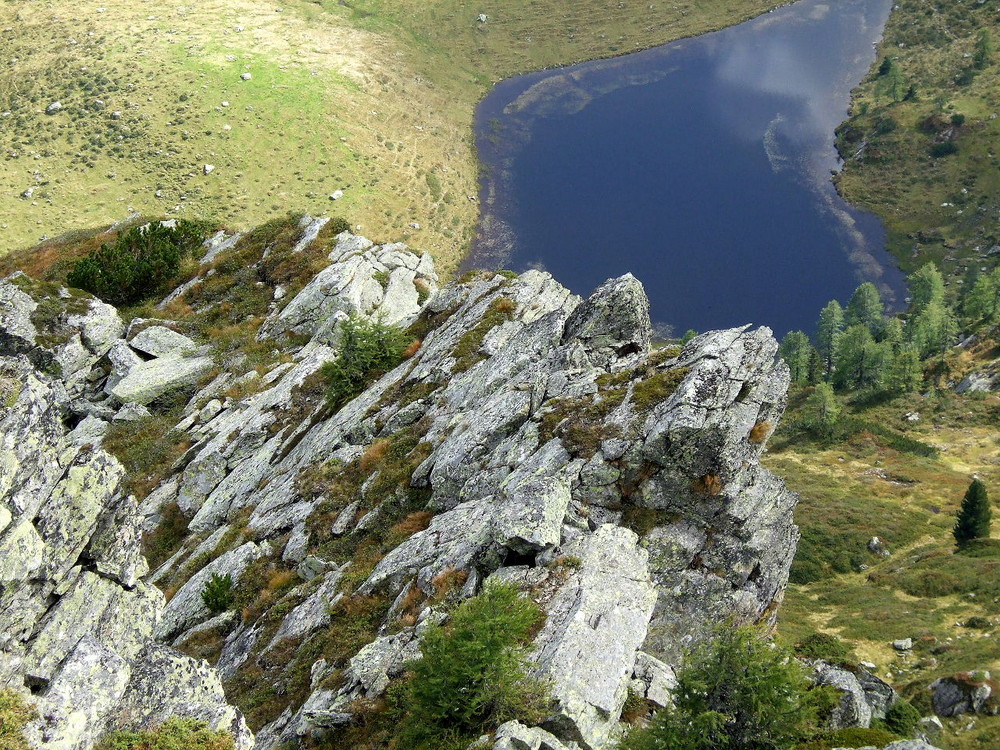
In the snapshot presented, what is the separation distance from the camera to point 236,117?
133625 mm

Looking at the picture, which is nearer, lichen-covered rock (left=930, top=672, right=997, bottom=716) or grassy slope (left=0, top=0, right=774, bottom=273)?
lichen-covered rock (left=930, top=672, right=997, bottom=716)

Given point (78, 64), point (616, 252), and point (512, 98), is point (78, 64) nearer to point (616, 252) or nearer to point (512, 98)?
point (512, 98)

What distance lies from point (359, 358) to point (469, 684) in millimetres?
26053

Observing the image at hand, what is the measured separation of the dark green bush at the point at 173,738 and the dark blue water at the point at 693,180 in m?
116

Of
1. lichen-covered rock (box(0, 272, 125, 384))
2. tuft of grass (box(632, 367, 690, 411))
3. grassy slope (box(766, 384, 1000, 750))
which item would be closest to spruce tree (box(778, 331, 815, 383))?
grassy slope (box(766, 384, 1000, 750))

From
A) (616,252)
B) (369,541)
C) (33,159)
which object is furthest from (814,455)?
(33,159)

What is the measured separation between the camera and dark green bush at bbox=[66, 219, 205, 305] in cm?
5869

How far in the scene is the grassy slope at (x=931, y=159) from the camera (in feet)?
488

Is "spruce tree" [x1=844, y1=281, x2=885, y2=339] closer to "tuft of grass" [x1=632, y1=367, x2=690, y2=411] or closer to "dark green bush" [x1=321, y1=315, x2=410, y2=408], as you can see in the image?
"dark green bush" [x1=321, y1=315, x2=410, y2=408]

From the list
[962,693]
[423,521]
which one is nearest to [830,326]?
[962,693]

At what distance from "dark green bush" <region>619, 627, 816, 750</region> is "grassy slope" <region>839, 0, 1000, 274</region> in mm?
146379

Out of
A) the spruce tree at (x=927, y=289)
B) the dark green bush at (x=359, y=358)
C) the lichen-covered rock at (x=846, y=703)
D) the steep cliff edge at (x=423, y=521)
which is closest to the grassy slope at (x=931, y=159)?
the spruce tree at (x=927, y=289)

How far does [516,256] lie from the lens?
454 feet

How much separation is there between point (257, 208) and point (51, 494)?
109 meters
